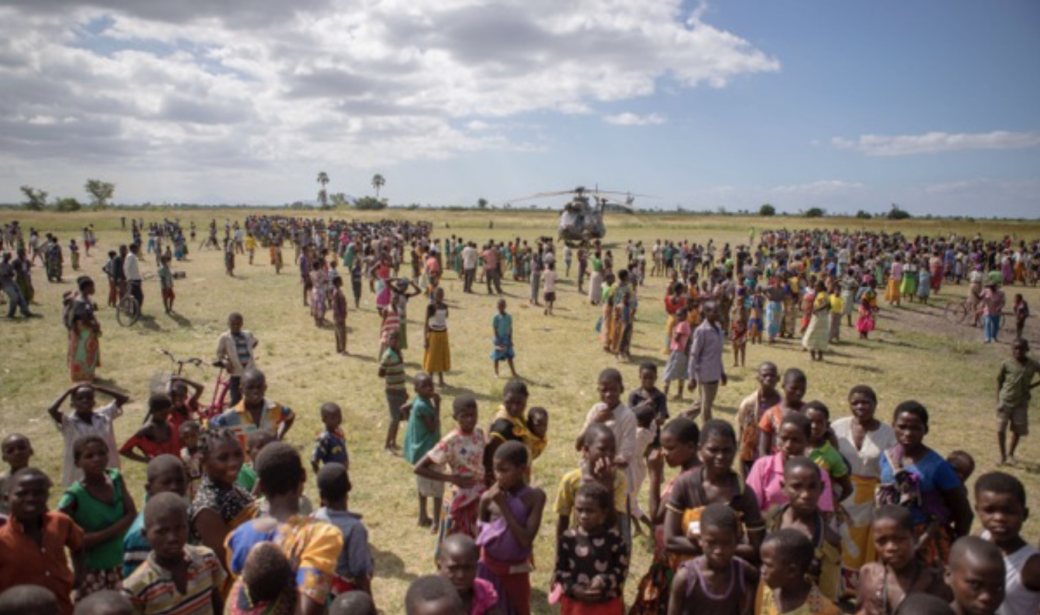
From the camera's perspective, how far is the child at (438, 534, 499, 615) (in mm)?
3018

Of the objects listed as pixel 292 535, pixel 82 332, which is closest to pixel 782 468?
pixel 292 535

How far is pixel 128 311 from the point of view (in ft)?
53.0

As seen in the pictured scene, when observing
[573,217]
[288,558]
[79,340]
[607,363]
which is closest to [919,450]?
[288,558]

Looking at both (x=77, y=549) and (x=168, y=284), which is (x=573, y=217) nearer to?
(x=168, y=284)

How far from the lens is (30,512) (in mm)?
3402

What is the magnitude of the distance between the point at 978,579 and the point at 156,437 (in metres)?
5.59

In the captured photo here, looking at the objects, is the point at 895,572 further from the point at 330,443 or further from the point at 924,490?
the point at 330,443

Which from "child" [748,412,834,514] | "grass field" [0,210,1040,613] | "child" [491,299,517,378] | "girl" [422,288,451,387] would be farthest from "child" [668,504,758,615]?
"child" [491,299,517,378]

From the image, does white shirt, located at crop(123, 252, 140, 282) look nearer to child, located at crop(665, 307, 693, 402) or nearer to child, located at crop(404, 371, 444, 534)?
child, located at crop(404, 371, 444, 534)

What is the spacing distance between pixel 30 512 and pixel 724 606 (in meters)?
3.81

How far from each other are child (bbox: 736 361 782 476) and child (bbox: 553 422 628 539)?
2005mm

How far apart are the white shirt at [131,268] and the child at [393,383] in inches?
421

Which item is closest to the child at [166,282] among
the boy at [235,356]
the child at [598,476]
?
the boy at [235,356]

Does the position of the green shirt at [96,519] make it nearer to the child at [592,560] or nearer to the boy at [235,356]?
the child at [592,560]
